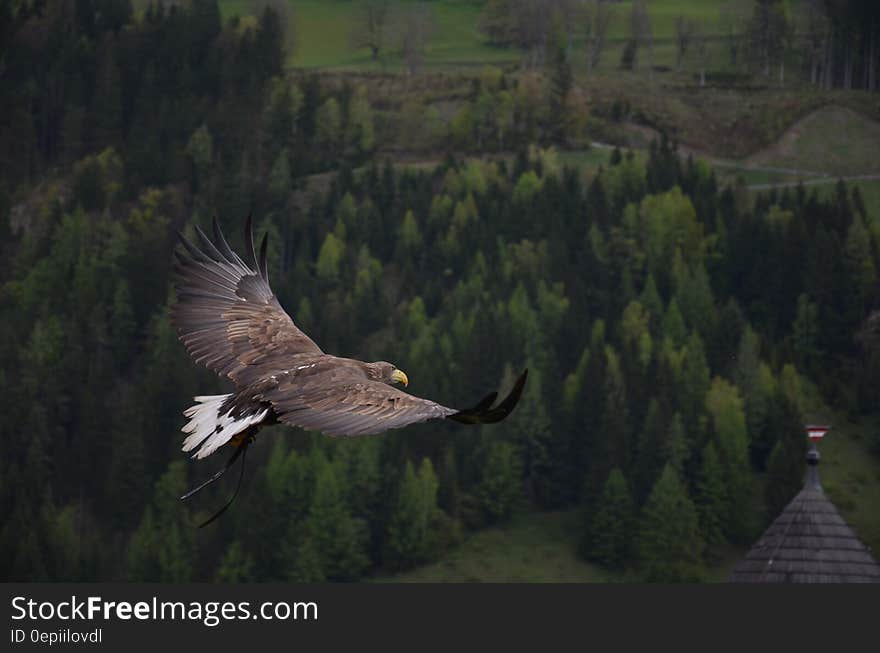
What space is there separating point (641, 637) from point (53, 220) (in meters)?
101

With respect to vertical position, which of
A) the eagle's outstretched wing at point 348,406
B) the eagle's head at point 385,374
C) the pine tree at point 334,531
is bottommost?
the pine tree at point 334,531

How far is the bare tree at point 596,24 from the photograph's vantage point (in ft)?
530

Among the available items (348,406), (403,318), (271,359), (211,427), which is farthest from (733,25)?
(348,406)

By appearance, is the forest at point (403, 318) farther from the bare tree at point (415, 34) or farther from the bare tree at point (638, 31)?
the bare tree at point (638, 31)

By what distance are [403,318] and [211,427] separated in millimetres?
97697

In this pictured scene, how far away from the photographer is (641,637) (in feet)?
167

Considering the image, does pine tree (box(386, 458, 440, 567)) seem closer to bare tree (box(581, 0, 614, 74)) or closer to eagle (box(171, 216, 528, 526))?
bare tree (box(581, 0, 614, 74))

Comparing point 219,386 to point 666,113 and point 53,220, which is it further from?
point 666,113

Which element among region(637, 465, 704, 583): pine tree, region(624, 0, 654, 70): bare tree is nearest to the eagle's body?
region(637, 465, 704, 583): pine tree

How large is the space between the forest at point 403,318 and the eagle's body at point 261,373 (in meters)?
72.7

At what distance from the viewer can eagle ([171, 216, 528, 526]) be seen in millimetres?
28281

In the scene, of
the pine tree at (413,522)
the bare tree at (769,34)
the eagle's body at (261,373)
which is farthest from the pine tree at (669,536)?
the eagle's body at (261,373)

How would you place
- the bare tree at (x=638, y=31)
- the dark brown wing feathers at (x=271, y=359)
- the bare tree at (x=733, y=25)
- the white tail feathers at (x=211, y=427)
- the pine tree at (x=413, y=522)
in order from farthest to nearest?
the bare tree at (x=638, y=31)
the bare tree at (x=733, y=25)
the pine tree at (x=413, y=522)
the white tail feathers at (x=211, y=427)
the dark brown wing feathers at (x=271, y=359)

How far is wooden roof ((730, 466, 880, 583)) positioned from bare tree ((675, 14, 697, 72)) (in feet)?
311
